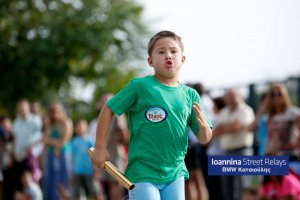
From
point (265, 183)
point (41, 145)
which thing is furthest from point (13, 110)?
point (265, 183)

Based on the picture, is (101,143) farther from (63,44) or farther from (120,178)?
(63,44)

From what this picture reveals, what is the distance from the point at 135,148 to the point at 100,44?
23269mm

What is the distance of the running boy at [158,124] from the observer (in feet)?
17.9

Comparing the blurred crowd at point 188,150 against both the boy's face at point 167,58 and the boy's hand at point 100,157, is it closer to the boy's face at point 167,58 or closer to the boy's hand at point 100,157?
the boy's face at point 167,58

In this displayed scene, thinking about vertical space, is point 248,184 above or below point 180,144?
below

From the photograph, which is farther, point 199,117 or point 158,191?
point 199,117

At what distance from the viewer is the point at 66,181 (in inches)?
516

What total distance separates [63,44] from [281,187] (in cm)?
2001

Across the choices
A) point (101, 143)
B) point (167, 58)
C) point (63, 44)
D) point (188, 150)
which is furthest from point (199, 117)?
point (63, 44)

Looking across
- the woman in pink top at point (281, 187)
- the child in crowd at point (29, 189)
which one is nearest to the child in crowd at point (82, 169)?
the child in crowd at point (29, 189)

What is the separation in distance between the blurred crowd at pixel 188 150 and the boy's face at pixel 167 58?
3.76m

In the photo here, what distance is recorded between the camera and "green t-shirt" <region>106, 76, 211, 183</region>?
546 cm

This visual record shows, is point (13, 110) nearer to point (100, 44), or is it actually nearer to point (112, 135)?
point (100, 44)

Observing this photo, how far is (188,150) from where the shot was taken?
34.9ft
